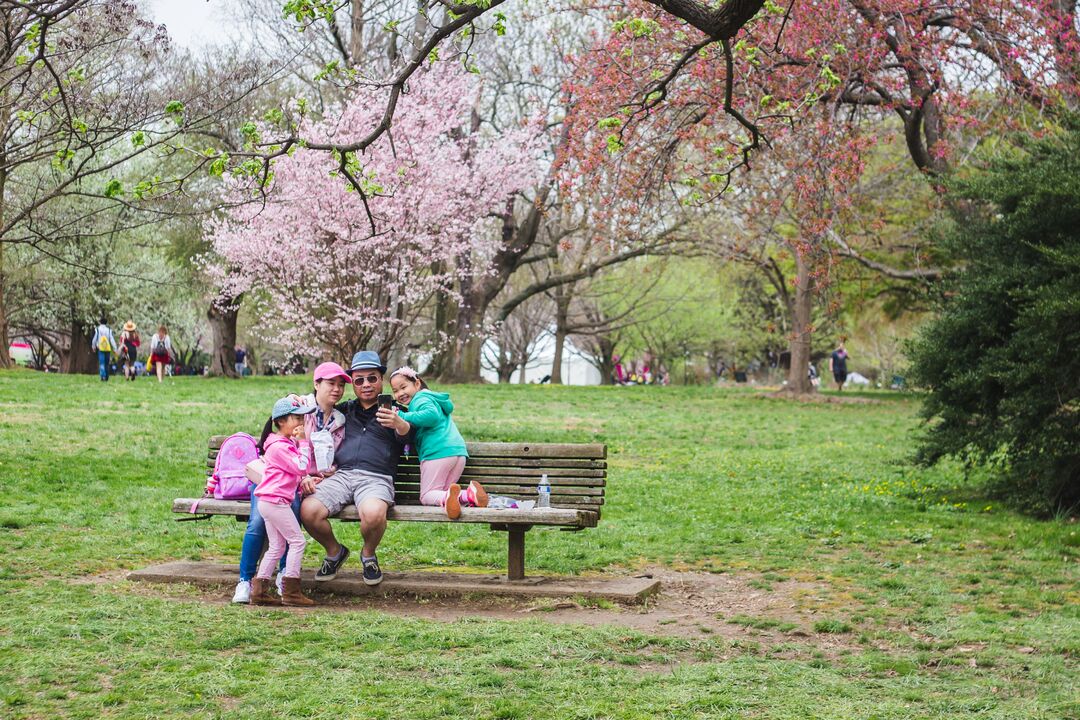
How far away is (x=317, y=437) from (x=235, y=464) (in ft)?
1.92

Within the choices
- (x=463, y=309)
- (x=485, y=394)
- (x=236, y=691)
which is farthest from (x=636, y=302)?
(x=236, y=691)

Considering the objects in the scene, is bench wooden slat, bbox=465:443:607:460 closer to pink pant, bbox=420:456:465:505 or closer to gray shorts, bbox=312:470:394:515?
pink pant, bbox=420:456:465:505

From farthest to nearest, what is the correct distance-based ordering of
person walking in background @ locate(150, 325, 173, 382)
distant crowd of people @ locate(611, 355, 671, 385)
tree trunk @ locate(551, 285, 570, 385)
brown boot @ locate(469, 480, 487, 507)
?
distant crowd of people @ locate(611, 355, 671, 385) < tree trunk @ locate(551, 285, 570, 385) < person walking in background @ locate(150, 325, 173, 382) < brown boot @ locate(469, 480, 487, 507)

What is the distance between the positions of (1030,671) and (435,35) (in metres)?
4.50

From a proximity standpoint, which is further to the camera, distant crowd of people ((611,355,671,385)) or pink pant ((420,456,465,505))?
distant crowd of people ((611,355,671,385))

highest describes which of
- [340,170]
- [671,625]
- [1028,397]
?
[340,170]

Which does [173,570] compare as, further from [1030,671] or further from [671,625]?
[1030,671]

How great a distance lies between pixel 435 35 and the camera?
21.9ft

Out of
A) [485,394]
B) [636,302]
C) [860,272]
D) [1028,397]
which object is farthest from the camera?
[636,302]

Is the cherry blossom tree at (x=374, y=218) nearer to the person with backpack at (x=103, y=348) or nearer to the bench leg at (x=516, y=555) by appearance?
the person with backpack at (x=103, y=348)

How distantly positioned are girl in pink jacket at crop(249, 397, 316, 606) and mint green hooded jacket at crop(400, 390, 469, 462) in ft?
2.56

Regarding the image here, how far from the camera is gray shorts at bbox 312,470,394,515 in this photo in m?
7.28

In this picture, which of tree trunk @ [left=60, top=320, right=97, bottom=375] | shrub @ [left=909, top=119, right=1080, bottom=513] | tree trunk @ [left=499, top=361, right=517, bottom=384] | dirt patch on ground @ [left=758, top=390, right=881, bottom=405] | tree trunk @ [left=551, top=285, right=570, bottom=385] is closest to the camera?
shrub @ [left=909, top=119, right=1080, bottom=513]

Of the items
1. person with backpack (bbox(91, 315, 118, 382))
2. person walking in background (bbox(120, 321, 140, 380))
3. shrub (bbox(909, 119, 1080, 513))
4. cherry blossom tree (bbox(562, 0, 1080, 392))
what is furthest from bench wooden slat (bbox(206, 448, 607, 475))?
person walking in background (bbox(120, 321, 140, 380))
